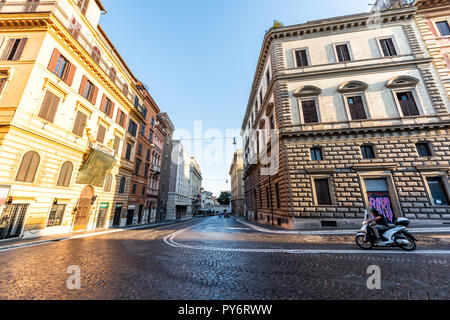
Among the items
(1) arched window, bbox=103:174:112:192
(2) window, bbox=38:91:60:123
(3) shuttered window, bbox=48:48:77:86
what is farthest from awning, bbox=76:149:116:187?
(3) shuttered window, bbox=48:48:77:86

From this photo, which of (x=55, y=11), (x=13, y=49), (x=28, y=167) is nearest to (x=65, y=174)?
(x=28, y=167)

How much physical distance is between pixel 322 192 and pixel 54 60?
2272cm

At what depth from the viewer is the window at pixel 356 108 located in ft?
49.1

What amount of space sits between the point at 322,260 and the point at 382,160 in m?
12.7

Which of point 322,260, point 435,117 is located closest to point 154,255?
point 322,260

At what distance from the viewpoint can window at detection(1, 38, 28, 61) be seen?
1187cm

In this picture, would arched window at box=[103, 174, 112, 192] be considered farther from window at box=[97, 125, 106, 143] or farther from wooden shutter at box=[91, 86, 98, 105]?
wooden shutter at box=[91, 86, 98, 105]

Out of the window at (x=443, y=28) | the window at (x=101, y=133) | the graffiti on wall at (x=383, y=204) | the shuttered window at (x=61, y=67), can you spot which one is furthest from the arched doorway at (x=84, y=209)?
the window at (x=443, y=28)

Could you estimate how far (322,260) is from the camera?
5.67 metres

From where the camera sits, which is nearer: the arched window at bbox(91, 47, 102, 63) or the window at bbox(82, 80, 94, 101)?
the window at bbox(82, 80, 94, 101)

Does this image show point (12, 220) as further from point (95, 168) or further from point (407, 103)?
point (407, 103)

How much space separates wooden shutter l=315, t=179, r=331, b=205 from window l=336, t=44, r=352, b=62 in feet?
39.8
